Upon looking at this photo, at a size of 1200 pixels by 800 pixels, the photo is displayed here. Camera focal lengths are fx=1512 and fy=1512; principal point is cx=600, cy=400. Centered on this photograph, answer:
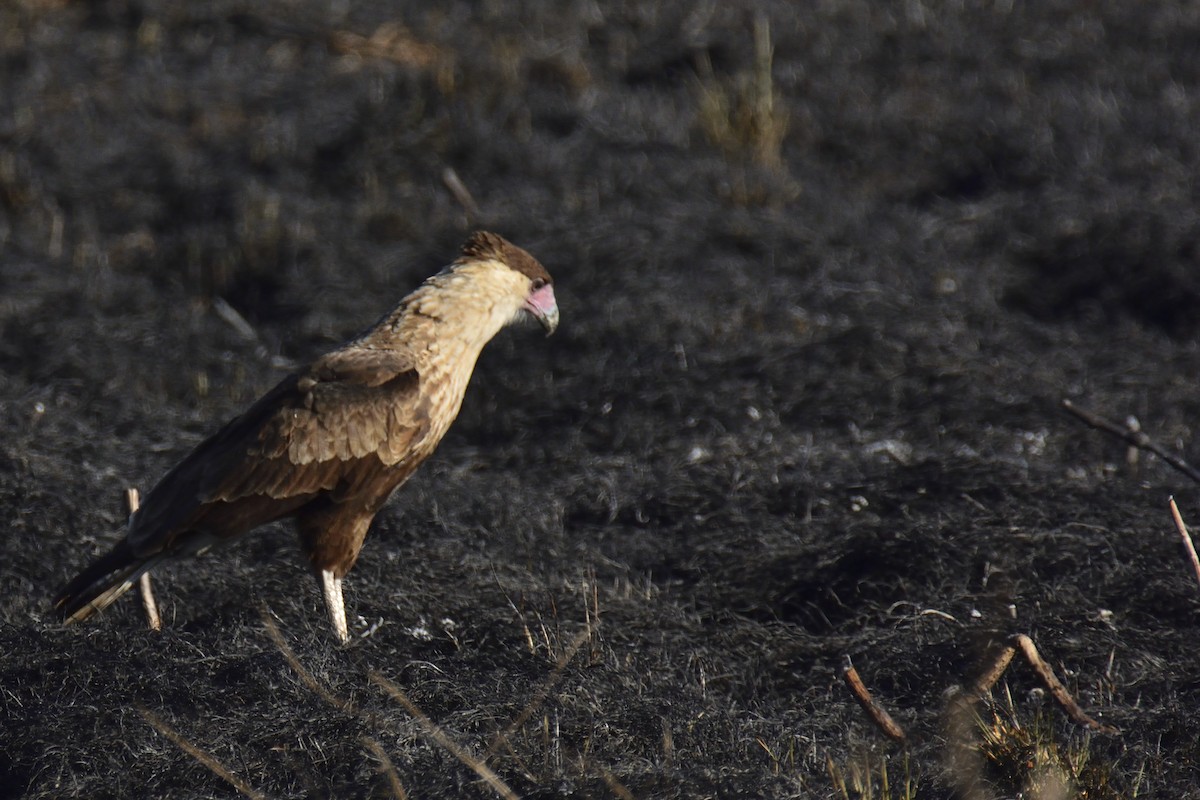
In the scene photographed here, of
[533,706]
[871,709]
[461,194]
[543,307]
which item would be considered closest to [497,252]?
[543,307]

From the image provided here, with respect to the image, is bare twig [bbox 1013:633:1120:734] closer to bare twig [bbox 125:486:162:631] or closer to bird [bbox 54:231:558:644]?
bird [bbox 54:231:558:644]

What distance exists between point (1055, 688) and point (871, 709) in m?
0.50

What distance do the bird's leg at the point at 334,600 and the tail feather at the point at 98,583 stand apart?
1.70ft

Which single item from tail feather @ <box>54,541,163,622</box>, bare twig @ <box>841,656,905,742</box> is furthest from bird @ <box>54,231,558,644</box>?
bare twig @ <box>841,656,905,742</box>

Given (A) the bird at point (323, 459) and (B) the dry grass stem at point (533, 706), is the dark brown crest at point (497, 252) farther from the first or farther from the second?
(B) the dry grass stem at point (533, 706)

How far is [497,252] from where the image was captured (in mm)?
5328

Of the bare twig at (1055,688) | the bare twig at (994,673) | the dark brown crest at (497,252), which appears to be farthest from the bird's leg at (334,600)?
the bare twig at (1055,688)

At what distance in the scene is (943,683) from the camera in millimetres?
4547

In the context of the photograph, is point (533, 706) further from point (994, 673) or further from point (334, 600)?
point (994, 673)

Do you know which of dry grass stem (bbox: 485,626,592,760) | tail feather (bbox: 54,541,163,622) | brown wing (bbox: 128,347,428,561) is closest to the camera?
dry grass stem (bbox: 485,626,592,760)

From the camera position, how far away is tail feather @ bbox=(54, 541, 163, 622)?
4.72 m

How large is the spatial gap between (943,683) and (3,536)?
3.33m

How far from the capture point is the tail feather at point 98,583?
4.72 metres

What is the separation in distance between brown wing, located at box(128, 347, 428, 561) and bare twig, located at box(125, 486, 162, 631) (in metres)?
0.14
